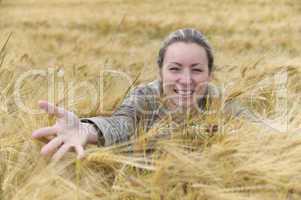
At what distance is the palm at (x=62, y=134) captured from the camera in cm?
91

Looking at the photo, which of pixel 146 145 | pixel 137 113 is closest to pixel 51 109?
pixel 146 145

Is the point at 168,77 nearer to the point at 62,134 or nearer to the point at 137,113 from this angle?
the point at 137,113

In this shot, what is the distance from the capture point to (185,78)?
118 centimetres

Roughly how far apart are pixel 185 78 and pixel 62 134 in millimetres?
332

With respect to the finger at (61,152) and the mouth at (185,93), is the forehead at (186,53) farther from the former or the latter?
the finger at (61,152)

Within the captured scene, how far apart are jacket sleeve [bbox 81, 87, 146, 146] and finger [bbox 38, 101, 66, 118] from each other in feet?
0.40

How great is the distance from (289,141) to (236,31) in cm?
220

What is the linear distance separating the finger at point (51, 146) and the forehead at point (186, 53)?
365 millimetres

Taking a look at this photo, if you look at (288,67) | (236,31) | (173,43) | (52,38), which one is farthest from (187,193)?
(236,31)

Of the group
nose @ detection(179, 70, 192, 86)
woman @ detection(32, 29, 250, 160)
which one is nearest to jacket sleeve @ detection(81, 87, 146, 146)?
woman @ detection(32, 29, 250, 160)

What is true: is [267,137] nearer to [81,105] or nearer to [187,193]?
[187,193]

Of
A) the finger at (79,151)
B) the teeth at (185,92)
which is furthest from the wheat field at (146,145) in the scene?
the teeth at (185,92)

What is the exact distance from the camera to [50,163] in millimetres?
912

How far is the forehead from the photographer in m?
1.20
